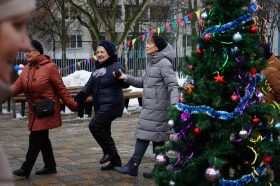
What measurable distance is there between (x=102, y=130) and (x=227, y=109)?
2.44m

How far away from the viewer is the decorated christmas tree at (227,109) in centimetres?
455

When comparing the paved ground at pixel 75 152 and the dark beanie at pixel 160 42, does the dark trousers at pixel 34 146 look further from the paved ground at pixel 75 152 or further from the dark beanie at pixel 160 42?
the dark beanie at pixel 160 42

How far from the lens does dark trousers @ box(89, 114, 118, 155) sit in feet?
21.8

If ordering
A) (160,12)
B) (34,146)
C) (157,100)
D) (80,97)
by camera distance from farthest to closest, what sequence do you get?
1. (160,12)
2. (80,97)
3. (34,146)
4. (157,100)

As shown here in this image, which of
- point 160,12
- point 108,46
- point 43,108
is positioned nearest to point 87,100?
point 108,46

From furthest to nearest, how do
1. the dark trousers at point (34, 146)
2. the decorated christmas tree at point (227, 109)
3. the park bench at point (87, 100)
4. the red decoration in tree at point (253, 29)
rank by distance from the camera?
1. the park bench at point (87, 100)
2. the dark trousers at point (34, 146)
3. the red decoration in tree at point (253, 29)
4. the decorated christmas tree at point (227, 109)

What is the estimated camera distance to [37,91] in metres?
6.36

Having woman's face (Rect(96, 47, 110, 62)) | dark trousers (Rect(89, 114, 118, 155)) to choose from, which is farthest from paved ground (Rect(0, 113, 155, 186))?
woman's face (Rect(96, 47, 110, 62))

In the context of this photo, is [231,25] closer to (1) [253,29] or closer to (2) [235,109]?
(1) [253,29]

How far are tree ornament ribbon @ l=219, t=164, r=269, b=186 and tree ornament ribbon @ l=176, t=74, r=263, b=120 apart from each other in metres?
0.56

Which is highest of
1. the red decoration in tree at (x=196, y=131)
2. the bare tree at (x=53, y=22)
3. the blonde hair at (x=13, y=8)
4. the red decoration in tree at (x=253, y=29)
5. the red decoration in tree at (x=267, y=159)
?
the bare tree at (x=53, y=22)

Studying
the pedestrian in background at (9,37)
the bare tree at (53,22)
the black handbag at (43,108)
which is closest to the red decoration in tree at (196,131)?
the black handbag at (43,108)

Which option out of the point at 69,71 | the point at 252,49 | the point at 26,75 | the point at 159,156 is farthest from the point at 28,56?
the point at 69,71

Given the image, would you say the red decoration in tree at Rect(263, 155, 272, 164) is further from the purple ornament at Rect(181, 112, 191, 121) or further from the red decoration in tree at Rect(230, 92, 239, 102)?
the purple ornament at Rect(181, 112, 191, 121)
